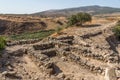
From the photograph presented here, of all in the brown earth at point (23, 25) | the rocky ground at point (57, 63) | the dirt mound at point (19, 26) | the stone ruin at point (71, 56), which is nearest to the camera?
the rocky ground at point (57, 63)

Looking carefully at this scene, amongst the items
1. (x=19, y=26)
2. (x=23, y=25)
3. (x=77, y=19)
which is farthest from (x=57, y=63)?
(x=23, y=25)

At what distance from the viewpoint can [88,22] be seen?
160 feet

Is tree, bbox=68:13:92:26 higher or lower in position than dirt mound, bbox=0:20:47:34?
higher

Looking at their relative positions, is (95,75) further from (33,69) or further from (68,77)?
(33,69)

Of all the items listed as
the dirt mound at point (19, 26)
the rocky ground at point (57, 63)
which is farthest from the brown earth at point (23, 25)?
the rocky ground at point (57, 63)

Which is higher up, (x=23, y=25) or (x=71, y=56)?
(x=71, y=56)

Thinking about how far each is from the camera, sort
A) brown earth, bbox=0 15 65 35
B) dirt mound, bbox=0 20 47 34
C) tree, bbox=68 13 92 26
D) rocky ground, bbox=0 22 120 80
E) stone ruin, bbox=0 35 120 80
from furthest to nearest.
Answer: brown earth, bbox=0 15 65 35 < dirt mound, bbox=0 20 47 34 < tree, bbox=68 13 92 26 < stone ruin, bbox=0 35 120 80 < rocky ground, bbox=0 22 120 80

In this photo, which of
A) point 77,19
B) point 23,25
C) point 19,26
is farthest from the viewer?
point 23,25

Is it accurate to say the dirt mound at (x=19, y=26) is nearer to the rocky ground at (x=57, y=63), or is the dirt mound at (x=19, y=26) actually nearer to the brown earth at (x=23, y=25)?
the brown earth at (x=23, y=25)

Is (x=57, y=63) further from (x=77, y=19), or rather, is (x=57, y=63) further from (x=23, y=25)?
A: (x=23, y=25)

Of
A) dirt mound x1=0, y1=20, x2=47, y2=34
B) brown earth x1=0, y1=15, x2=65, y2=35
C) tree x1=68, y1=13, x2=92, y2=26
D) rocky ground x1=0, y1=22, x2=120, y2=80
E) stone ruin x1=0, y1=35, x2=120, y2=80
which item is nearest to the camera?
rocky ground x1=0, y1=22, x2=120, y2=80

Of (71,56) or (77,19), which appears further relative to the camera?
(77,19)

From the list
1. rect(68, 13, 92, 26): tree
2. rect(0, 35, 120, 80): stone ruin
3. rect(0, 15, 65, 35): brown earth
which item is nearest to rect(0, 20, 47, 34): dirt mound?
rect(0, 15, 65, 35): brown earth

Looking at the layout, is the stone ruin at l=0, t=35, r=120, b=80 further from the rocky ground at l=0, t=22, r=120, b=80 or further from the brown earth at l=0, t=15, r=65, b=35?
the brown earth at l=0, t=15, r=65, b=35
